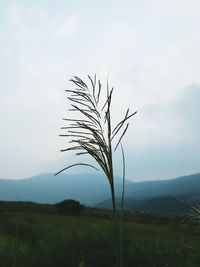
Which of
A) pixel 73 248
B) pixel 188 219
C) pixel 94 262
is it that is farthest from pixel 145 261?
pixel 188 219

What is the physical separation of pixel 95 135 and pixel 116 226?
67 centimetres

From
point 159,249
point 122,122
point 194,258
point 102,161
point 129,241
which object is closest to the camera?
point 102,161

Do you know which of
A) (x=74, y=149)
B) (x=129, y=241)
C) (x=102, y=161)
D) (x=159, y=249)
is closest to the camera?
(x=102, y=161)

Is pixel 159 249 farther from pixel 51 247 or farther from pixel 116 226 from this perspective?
pixel 116 226

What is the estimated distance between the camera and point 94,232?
52.3ft

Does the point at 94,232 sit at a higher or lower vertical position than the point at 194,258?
higher

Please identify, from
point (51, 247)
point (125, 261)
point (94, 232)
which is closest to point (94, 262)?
point (125, 261)

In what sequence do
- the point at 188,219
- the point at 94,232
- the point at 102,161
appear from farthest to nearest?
the point at 94,232 → the point at 188,219 → the point at 102,161

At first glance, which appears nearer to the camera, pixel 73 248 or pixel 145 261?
A: pixel 145 261

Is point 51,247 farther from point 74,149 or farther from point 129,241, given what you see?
point 74,149

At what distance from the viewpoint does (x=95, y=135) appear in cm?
354

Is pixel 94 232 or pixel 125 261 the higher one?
pixel 94 232

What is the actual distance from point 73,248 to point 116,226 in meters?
11.4

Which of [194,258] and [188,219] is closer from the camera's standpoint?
[188,219]
